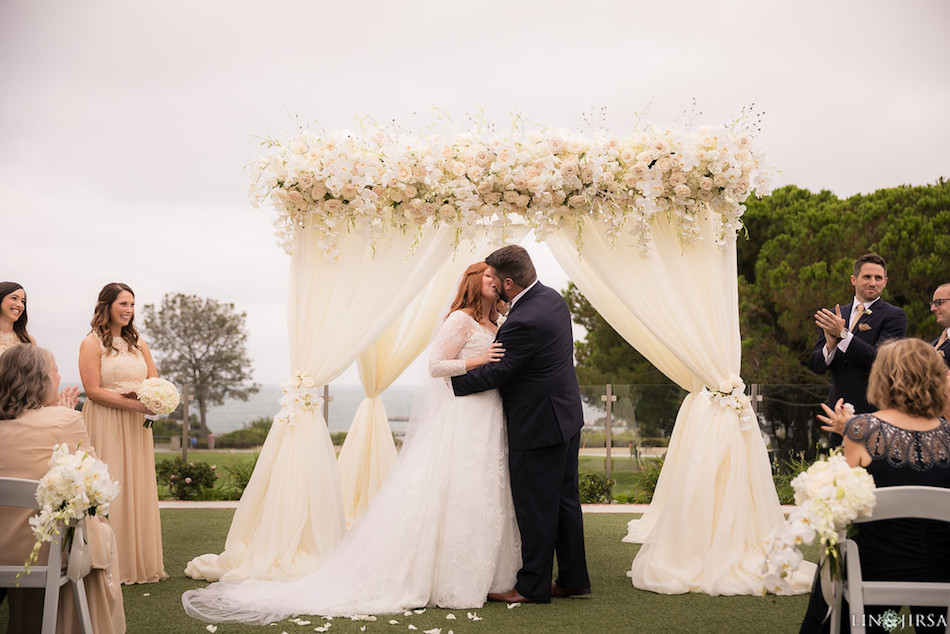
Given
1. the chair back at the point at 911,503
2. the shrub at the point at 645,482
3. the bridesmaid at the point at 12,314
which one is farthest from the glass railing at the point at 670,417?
the chair back at the point at 911,503

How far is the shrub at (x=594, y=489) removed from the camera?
1026cm

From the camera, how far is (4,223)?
18.5m

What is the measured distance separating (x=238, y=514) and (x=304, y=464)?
605mm

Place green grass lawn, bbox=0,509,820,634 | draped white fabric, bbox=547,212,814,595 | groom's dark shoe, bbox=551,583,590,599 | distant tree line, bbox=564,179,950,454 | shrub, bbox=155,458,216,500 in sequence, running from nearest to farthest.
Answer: green grass lawn, bbox=0,509,820,634
groom's dark shoe, bbox=551,583,590,599
draped white fabric, bbox=547,212,814,595
shrub, bbox=155,458,216,500
distant tree line, bbox=564,179,950,454

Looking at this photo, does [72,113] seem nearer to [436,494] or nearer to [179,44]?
[179,44]

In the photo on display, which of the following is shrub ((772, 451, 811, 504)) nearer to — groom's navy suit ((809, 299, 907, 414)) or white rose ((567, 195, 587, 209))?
groom's navy suit ((809, 299, 907, 414))

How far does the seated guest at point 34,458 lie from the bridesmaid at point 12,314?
→ 6.25 feet

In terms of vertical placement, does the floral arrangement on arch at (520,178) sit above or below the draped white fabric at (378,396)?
above

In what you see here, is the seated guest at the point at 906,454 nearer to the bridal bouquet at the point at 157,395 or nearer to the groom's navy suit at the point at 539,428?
the groom's navy suit at the point at 539,428

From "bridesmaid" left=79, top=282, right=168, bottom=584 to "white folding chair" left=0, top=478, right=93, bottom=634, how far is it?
2076 mm

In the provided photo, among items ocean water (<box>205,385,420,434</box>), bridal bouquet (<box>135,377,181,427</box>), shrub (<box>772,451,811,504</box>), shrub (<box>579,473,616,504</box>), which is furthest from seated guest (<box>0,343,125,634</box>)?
shrub (<box>772,451,811,504</box>)

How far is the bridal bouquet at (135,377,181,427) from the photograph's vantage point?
5344 millimetres

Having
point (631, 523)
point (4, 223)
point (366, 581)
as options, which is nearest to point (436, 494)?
point (366, 581)

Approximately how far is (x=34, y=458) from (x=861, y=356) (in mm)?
4803
